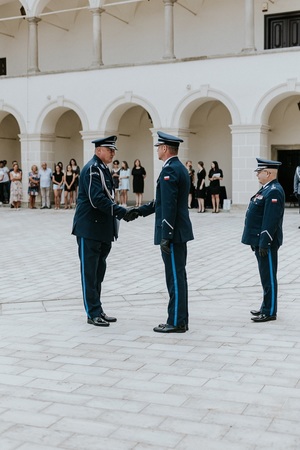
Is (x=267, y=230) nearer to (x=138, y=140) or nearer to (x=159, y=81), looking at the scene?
(x=159, y=81)

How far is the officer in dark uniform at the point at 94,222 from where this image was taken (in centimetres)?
661

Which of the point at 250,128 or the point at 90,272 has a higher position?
the point at 250,128

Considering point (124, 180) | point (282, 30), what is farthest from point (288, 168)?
point (124, 180)

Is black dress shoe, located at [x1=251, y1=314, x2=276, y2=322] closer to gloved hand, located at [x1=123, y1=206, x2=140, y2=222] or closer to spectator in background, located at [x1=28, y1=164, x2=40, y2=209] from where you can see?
gloved hand, located at [x1=123, y1=206, x2=140, y2=222]

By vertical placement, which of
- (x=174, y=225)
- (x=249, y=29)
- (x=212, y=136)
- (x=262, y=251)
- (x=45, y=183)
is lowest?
(x=262, y=251)

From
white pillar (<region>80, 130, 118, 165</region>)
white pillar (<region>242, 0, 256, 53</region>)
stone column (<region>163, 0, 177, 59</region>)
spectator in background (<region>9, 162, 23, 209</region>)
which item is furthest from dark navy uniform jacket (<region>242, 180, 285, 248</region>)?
spectator in background (<region>9, 162, 23, 209</region>)

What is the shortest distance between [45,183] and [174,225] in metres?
19.5

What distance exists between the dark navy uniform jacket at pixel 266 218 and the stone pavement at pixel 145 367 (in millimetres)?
840

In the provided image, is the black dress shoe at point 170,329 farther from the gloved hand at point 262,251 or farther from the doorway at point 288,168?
the doorway at point 288,168

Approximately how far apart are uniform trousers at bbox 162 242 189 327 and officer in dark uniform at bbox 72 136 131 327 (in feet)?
2.14

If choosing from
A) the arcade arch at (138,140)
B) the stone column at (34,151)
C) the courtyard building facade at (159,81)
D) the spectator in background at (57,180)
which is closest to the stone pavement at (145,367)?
the courtyard building facade at (159,81)

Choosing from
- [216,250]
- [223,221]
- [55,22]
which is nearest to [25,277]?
[216,250]

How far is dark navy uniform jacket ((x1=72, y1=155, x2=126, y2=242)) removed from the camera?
6.53 metres

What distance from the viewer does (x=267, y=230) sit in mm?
6680
